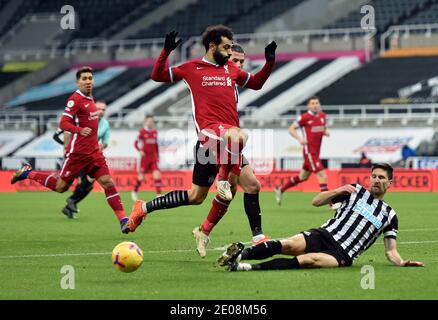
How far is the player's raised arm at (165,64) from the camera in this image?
1216 cm

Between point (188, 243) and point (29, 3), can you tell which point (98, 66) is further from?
point (188, 243)

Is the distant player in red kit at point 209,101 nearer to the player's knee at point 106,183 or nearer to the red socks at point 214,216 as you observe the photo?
the red socks at point 214,216

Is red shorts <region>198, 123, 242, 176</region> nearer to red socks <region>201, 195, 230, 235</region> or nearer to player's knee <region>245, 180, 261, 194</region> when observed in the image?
player's knee <region>245, 180, 261, 194</region>

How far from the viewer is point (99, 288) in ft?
33.0

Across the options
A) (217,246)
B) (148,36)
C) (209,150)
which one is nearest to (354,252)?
(209,150)

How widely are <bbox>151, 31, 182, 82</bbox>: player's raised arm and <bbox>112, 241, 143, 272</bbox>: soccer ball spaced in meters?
2.27

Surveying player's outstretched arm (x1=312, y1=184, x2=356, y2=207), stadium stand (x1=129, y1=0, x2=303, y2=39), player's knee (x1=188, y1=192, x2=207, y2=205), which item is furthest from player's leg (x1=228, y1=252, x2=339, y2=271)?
stadium stand (x1=129, y1=0, x2=303, y2=39)

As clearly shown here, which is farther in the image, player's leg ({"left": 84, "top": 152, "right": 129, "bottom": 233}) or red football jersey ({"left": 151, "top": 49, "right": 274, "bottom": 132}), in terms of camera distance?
player's leg ({"left": 84, "top": 152, "right": 129, "bottom": 233})

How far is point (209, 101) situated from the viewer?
12.8 metres

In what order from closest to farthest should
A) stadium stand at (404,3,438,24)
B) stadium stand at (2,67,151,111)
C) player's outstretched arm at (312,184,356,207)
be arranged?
player's outstretched arm at (312,184,356,207) < stadium stand at (404,3,438,24) < stadium stand at (2,67,151,111)

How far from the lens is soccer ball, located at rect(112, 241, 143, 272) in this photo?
10.8 meters

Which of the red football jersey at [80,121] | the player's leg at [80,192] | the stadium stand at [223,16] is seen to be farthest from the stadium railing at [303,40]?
the red football jersey at [80,121]

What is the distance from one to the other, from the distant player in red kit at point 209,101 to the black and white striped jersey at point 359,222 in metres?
1.67

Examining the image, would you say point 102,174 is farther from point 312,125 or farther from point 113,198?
point 312,125
